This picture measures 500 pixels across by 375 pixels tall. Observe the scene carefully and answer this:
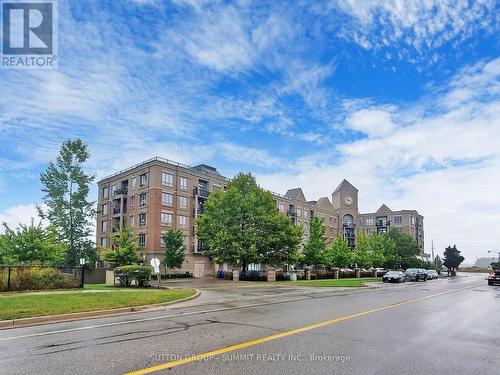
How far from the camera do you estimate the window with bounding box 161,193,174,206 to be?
173 feet

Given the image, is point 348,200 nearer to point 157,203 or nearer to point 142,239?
point 157,203

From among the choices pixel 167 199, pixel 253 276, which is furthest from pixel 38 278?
pixel 167 199

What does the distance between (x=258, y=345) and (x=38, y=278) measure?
59.2 ft

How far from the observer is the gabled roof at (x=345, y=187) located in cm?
10338

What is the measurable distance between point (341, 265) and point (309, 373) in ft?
171

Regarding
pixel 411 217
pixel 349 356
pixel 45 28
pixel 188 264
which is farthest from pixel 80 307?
pixel 411 217

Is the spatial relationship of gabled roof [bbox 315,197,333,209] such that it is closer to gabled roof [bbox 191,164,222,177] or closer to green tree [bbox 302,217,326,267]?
gabled roof [bbox 191,164,222,177]

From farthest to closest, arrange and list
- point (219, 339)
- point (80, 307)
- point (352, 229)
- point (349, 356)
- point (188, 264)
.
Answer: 1. point (352, 229)
2. point (188, 264)
3. point (80, 307)
4. point (219, 339)
5. point (349, 356)

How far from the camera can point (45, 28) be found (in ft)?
56.6

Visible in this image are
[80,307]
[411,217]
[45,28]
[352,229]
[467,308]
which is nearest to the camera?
[80,307]

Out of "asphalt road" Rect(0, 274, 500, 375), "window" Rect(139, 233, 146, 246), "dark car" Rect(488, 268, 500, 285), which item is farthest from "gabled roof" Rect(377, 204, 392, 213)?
"asphalt road" Rect(0, 274, 500, 375)

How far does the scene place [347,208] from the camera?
102 metres

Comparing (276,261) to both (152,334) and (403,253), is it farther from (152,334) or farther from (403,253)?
(403,253)

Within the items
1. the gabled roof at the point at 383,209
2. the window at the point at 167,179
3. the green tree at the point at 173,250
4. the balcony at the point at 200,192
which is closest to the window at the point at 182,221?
the balcony at the point at 200,192
